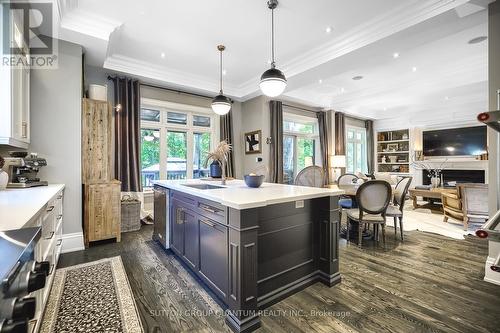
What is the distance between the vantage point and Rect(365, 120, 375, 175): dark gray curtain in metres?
9.00

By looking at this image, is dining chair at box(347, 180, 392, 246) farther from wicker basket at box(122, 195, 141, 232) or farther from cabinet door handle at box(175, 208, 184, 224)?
wicker basket at box(122, 195, 141, 232)

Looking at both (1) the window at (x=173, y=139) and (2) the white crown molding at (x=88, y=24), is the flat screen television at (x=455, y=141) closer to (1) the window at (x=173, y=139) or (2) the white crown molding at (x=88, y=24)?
(1) the window at (x=173, y=139)

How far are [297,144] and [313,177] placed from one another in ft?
11.7

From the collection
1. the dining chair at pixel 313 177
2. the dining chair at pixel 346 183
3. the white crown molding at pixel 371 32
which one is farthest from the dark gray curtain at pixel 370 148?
the dining chair at pixel 313 177

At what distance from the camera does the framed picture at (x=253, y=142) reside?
574cm

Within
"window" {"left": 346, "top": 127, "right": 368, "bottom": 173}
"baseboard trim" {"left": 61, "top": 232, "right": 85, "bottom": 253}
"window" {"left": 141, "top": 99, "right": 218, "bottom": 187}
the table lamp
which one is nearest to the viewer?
"baseboard trim" {"left": 61, "top": 232, "right": 85, "bottom": 253}

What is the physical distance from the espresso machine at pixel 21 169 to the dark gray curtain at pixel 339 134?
23.5ft

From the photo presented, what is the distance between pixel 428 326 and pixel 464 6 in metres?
3.15

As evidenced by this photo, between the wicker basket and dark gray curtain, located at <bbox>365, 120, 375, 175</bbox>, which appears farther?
dark gray curtain, located at <bbox>365, 120, 375, 175</bbox>

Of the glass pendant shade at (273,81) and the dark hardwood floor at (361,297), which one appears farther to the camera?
the glass pendant shade at (273,81)

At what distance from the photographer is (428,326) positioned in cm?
172

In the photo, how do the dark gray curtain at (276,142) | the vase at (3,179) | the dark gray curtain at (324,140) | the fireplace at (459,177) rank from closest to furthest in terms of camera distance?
1. the vase at (3,179)
2. the dark gray curtain at (276,142)
3. the fireplace at (459,177)
4. the dark gray curtain at (324,140)

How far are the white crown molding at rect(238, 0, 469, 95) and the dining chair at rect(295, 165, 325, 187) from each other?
1841 millimetres

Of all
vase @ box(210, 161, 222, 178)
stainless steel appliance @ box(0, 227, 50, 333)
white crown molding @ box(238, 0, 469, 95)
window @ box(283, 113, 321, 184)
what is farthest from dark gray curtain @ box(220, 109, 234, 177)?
stainless steel appliance @ box(0, 227, 50, 333)
